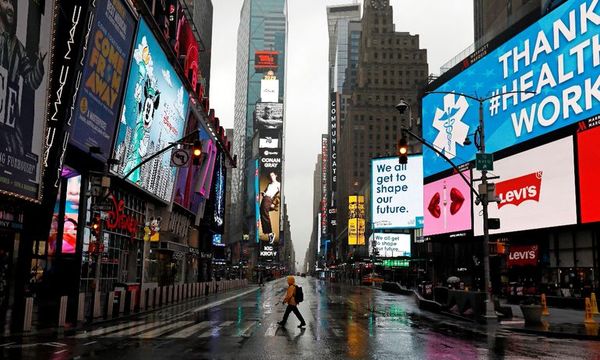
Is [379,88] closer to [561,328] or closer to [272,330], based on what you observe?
[561,328]

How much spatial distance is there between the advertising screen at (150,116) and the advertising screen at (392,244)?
51517 mm

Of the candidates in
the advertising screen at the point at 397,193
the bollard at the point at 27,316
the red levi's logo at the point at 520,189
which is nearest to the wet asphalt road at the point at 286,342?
the bollard at the point at 27,316

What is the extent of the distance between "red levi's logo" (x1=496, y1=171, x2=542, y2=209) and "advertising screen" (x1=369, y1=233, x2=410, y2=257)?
49.9 metres

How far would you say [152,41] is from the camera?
36.2m

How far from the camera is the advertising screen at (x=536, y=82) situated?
3344 centimetres

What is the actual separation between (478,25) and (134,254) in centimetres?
10233

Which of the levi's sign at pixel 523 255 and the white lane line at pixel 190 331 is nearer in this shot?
the white lane line at pixel 190 331

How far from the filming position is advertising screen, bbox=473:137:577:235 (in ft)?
114

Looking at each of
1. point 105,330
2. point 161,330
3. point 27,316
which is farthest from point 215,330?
point 27,316

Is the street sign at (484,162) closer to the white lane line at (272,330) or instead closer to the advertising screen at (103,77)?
the white lane line at (272,330)

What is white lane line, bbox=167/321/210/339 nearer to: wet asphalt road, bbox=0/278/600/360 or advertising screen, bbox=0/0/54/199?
wet asphalt road, bbox=0/278/600/360

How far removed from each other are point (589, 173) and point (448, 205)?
19.5m

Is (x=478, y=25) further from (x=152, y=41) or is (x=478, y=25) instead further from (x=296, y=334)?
(x=296, y=334)

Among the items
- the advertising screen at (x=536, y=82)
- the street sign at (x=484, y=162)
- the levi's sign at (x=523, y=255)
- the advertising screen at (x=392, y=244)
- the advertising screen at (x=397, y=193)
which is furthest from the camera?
the advertising screen at (x=392, y=244)
